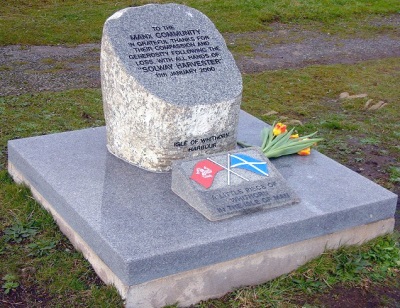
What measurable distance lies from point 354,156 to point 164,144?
225 centimetres

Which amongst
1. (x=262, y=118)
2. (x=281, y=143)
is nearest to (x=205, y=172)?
(x=281, y=143)

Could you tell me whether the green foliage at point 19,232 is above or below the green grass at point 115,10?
above

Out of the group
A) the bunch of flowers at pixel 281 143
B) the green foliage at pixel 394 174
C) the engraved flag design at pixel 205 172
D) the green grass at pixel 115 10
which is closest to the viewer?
the engraved flag design at pixel 205 172

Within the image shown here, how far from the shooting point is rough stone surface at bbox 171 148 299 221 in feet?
12.6

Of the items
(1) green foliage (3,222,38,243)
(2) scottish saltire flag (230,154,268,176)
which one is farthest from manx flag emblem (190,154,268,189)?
(1) green foliage (3,222,38,243)

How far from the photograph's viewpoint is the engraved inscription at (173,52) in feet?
14.3

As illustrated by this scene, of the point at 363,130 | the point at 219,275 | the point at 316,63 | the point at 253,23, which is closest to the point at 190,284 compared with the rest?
the point at 219,275

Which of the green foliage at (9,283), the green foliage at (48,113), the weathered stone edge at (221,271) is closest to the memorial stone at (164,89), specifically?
the weathered stone edge at (221,271)

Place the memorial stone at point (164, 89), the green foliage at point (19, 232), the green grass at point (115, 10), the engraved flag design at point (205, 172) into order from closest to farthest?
the engraved flag design at point (205, 172) < the green foliage at point (19, 232) < the memorial stone at point (164, 89) < the green grass at point (115, 10)

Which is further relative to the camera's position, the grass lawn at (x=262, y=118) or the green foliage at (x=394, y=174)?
the green foliage at (x=394, y=174)

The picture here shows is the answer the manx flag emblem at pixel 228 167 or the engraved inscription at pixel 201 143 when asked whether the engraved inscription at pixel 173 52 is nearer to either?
the engraved inscription at pixel 201 143

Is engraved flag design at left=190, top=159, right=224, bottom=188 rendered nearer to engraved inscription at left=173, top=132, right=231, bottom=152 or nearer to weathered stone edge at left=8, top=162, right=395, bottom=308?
engraved inscription at left=173, top=132, right=231, bottom=152

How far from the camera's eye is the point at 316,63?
360 inches

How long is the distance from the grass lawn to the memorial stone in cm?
83
